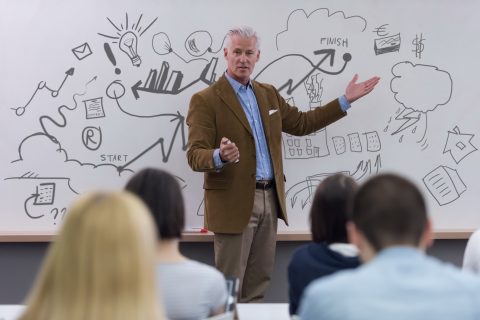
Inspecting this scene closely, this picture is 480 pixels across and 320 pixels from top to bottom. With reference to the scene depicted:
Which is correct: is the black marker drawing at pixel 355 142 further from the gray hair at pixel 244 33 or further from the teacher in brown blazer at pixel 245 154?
the gray hair at pixel 244 33

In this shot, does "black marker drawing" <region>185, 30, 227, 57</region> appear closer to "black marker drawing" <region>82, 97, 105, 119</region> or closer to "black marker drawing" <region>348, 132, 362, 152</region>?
"black marker drawing" <region>82, 97, 105, 119</region>

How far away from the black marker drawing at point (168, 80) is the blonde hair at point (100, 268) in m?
2.35

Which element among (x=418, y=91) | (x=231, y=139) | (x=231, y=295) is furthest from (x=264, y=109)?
(x=231, y=295)

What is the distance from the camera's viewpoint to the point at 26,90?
136 inches

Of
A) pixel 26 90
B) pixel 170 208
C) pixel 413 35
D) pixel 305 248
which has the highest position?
pixel 413 35

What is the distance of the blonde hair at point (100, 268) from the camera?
1131 mm

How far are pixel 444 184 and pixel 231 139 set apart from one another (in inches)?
49.9

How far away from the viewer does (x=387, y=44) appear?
354 centimetres

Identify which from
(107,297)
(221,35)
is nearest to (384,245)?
(107,297)

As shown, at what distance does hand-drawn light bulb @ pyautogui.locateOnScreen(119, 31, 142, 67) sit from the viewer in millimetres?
3449

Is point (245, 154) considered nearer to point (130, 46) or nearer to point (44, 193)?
point (130, 46)

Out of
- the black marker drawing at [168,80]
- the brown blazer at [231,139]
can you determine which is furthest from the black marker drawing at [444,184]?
the black marker drawing at [168,80]

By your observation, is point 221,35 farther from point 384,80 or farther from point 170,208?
point 170,208

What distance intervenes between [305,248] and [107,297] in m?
0.92
